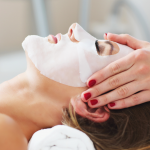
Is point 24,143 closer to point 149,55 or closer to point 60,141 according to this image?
point 60,141

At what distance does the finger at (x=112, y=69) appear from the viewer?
81 cm

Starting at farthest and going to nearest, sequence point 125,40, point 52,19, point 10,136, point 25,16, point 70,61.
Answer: point 52,19 < point 25,16 < point 125,40 < point 70,61 < point 10,136

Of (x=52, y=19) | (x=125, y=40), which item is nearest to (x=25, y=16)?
(x=52, y=19)

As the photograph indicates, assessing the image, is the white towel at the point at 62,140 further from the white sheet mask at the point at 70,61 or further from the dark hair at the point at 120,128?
the white sheet mask at the point at 70,61

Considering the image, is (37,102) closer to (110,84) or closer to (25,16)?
(110,84)

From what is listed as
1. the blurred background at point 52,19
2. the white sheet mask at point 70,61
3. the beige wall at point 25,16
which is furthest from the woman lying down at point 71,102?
the beige wall at point 25,16

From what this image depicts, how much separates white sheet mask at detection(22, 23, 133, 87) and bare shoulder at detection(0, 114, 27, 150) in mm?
238

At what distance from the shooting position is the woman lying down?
825 mm

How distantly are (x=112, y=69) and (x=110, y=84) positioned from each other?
0.06 metres

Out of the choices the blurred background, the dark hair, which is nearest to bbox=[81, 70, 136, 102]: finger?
the dark hair

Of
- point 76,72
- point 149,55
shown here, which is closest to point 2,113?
point 76,72

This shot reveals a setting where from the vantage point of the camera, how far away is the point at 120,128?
0.83m

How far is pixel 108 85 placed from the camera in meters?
0.81

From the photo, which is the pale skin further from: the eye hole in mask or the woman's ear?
the eye hole in mask
